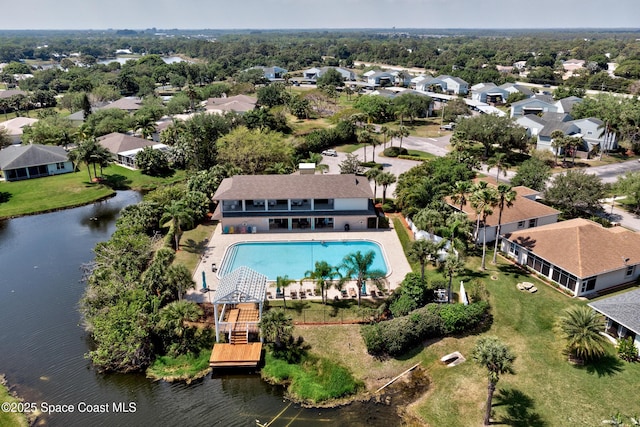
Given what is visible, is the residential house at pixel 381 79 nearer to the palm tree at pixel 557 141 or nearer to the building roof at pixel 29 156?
the palm tree at pixel 557 141

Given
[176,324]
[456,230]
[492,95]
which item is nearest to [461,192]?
[456,230]

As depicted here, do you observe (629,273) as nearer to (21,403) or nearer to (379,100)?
(21,403)

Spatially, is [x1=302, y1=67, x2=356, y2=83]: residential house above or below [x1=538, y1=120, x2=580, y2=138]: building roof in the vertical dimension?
above

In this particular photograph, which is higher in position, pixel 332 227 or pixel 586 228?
pixel 586 228

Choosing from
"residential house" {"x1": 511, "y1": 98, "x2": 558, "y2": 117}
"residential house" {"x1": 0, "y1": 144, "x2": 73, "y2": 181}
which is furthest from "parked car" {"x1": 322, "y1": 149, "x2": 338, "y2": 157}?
"residential house" {"x1": 511, "y1": 98, "x2": 558, "y2": 117}

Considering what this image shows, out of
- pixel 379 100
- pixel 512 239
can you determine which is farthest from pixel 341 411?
pixel 379 100

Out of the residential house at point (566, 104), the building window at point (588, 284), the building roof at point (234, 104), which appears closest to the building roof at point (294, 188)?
the building window at point (588, 284)

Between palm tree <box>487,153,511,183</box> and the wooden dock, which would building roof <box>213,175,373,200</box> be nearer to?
the wooden dock

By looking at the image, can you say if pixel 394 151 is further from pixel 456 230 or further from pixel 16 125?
pixel 16 125
